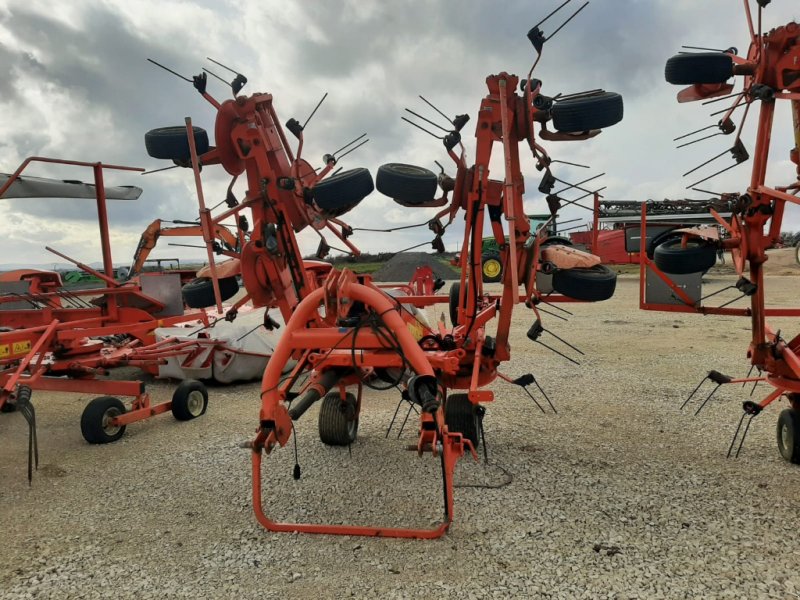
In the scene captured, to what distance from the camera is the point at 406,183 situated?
4.20 metres

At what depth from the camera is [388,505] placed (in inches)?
162

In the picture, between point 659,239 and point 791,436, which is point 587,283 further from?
point 791,436

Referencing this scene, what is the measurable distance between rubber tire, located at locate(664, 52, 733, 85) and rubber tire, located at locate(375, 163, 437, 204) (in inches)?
100.0

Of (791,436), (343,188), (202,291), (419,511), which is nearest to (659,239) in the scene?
(791,436)

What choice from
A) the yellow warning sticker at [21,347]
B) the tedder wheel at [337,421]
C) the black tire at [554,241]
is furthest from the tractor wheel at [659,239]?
the yellow warning sticker at [21,347]

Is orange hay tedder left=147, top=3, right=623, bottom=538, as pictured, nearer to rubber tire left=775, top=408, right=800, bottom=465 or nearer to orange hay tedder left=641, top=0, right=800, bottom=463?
orange hay tedder left=641, top=0, right=800, bottom=463

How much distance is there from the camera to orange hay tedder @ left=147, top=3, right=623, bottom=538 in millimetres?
3660

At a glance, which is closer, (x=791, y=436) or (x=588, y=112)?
(x=588, y=112)

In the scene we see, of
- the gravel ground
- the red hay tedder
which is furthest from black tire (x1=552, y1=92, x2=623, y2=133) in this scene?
the red hay tedder

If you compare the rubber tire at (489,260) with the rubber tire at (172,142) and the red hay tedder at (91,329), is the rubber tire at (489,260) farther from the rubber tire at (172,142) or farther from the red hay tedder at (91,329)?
the red hay tedder at (91,329)

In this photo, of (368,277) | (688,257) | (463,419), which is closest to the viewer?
(368,277)

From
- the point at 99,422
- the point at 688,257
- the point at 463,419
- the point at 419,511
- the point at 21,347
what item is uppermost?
the point at 688,257

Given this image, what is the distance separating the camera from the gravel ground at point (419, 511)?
3.15m

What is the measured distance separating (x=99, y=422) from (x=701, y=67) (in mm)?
6890
